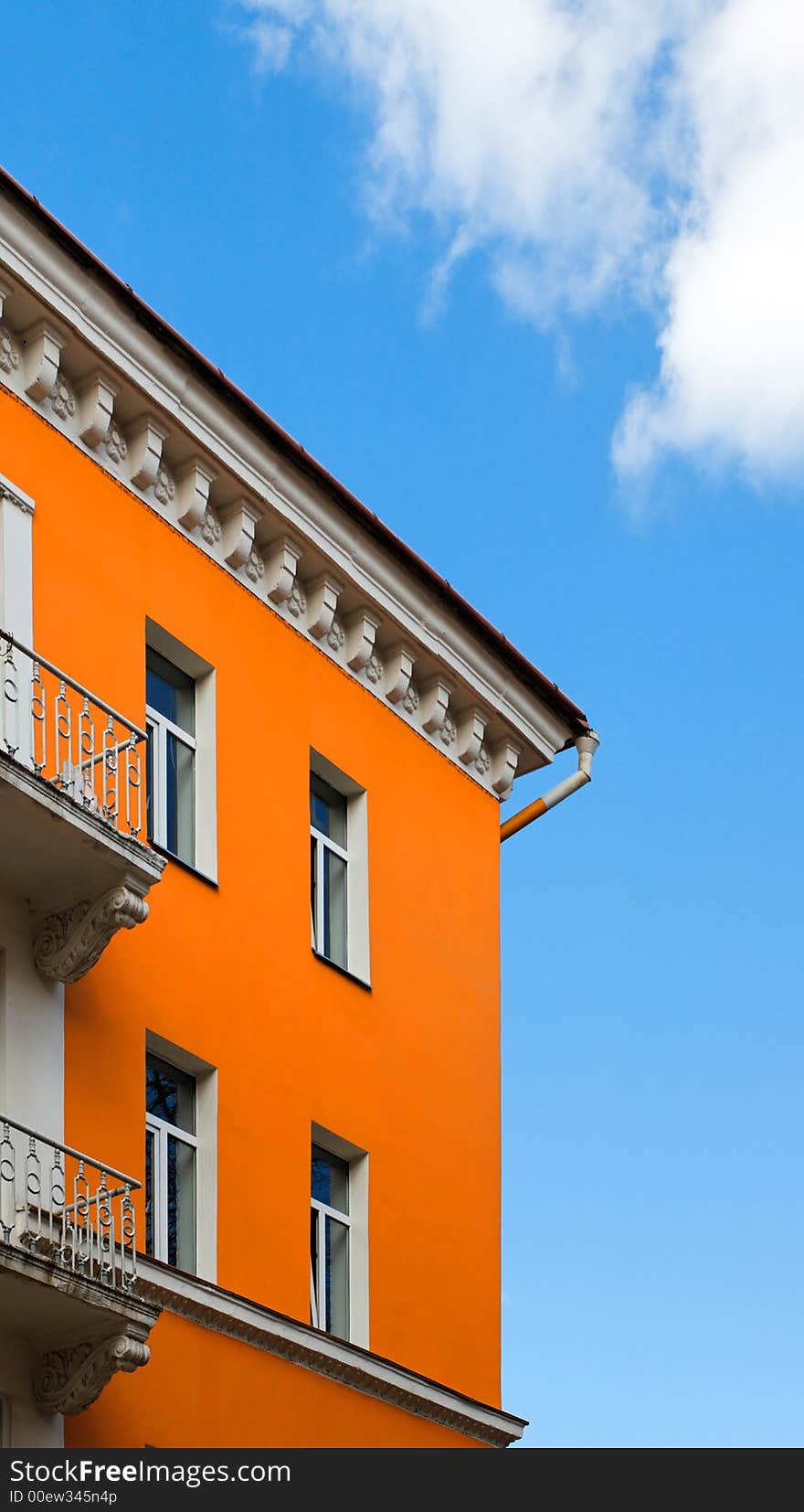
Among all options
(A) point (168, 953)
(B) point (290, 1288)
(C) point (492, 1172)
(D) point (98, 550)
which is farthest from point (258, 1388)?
(D) point (98, 550)

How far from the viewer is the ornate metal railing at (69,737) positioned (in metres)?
16.0

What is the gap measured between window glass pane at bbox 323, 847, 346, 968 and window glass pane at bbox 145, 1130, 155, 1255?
2920mm

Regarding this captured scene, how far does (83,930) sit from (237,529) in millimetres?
4244

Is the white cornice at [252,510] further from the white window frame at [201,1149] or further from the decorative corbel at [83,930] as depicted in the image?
the white window frame at [201,1149]

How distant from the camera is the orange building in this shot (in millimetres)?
16094

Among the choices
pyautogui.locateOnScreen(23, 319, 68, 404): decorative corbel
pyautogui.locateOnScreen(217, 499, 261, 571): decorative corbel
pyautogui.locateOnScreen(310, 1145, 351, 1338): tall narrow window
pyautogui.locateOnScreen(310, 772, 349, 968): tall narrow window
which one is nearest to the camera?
pyautogui.locateOnScreen(23, 319, 68, 404): decorative corbel

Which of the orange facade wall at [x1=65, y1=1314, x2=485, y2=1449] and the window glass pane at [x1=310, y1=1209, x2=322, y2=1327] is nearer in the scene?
the orange facade wall at [x1=65, y1=1314, x2=485, y2=1449]

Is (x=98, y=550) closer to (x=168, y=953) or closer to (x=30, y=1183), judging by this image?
(x=168, y=953)

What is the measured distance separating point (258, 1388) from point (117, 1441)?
1.68 metres

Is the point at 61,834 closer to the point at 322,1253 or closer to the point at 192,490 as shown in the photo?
the point at 192,490

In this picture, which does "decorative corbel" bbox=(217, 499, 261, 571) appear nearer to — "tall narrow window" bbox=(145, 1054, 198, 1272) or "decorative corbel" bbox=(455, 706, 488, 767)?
"decorative corbel" bbox=(455, 706, 488, 767)

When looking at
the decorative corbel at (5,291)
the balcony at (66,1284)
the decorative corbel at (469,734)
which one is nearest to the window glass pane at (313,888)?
the decorative corbel at (469,734)

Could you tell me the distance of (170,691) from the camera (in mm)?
19062

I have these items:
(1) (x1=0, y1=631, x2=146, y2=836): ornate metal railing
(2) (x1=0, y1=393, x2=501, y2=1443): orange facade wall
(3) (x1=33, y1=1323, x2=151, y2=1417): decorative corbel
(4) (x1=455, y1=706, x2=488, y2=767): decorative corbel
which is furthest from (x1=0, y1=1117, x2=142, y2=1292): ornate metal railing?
→ (4) (x1=455, y1=706, x2=488, y2=767): decorative corbel
